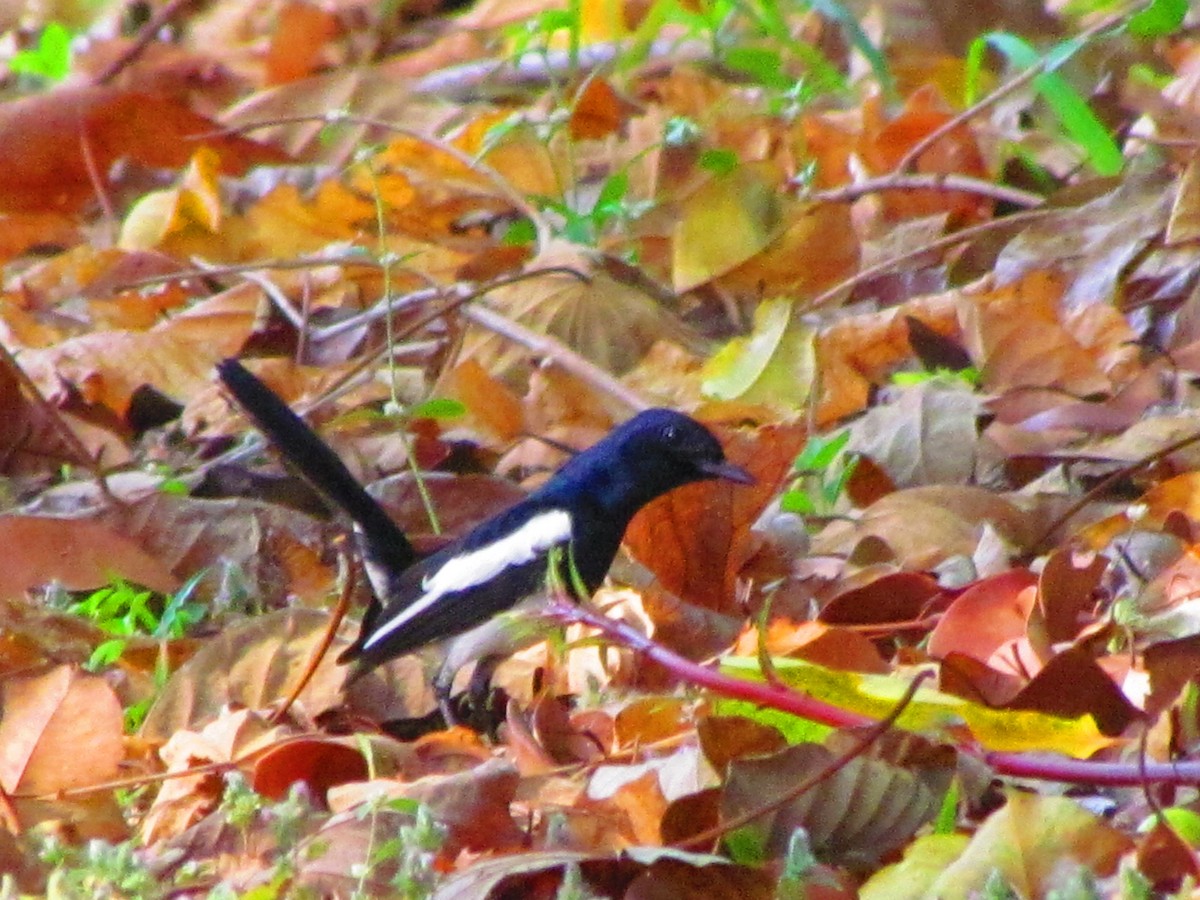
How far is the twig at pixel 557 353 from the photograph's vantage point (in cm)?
394

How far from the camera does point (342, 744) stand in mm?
2521

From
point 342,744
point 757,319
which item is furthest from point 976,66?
point 342,744

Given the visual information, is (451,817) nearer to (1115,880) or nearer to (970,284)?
(1115,880)

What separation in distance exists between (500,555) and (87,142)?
273 cm

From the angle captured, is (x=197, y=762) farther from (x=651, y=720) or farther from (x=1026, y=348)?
(x=1026, y=348)

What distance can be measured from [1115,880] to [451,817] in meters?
0.72

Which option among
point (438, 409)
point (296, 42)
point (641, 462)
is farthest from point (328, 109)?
point (641, 462)

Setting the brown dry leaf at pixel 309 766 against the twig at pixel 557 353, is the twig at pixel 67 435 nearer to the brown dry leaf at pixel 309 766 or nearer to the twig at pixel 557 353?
the twig at pixel 557 353

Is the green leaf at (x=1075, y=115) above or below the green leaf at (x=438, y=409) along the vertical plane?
above

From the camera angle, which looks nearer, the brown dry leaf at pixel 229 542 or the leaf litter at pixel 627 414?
the leaf litter at pixel 627 414

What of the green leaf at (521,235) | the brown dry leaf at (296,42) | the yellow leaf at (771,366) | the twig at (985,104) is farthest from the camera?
the brown dry leaf at (296,42)

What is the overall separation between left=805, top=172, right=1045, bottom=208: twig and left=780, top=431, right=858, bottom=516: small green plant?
1.01 metres

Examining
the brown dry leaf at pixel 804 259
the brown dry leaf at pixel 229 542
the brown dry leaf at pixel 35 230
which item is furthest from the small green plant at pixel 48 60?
the brown dry leaf at pixel 229 542

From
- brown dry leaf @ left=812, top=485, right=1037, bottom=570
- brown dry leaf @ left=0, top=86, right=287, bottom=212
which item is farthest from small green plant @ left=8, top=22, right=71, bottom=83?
brown dry leaf @ left=812, top=485, right=1037, bottom=570
